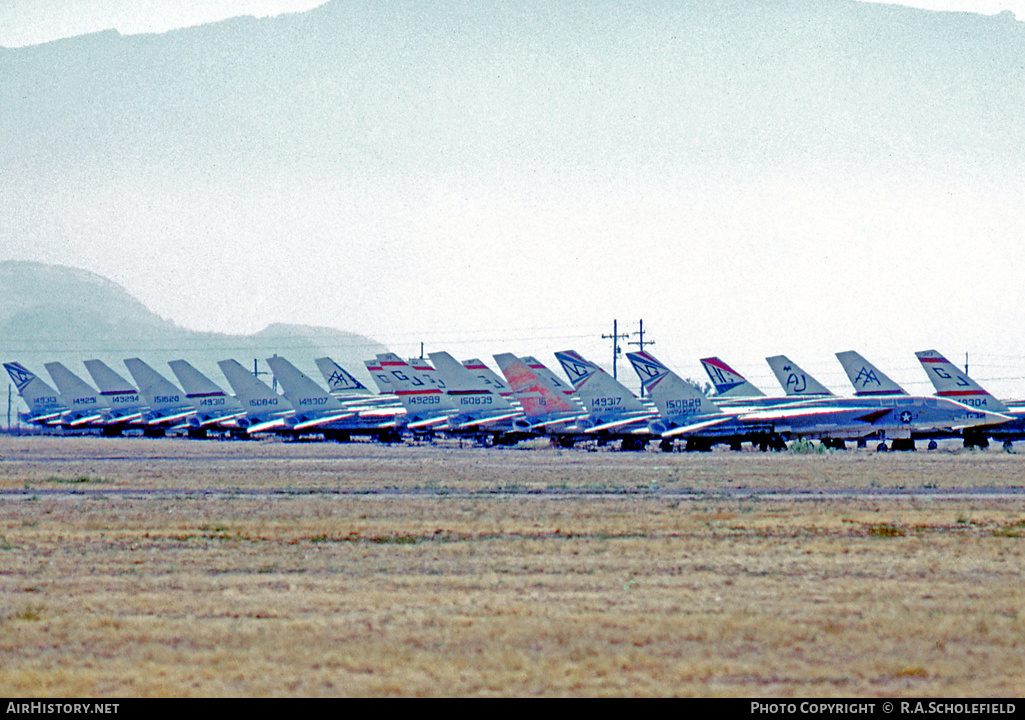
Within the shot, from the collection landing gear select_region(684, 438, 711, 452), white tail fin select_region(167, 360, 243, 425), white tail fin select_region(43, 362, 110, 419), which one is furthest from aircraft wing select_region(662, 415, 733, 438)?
white tail fin select_region(43, 362, 110, 419)

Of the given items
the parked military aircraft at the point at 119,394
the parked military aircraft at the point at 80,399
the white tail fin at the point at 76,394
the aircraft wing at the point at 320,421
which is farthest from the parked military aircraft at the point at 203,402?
the aircraft wing at the point at 320,421

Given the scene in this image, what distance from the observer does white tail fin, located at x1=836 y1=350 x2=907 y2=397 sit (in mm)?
90062

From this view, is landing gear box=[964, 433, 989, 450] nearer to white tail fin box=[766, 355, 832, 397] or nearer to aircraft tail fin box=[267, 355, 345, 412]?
white tail fin box=[766, 355, 832, 397]

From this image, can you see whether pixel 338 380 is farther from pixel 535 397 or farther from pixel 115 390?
pixel 535 397

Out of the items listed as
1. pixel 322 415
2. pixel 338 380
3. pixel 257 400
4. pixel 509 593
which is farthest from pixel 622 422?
pixel 509 593

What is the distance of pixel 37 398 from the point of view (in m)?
131

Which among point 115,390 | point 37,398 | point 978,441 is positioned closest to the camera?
point 978,441

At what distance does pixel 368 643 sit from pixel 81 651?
122 inches

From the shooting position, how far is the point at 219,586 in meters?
19.7

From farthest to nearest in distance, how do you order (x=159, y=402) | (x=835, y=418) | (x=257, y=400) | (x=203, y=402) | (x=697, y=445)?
(x=159, y=402) → (x=203, y=402) → (x=257, y=400) → (x=697, y=445) → (x=835, y=418)

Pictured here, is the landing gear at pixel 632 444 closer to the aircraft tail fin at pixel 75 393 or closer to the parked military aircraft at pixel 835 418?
the parked military aircraft at pixel 835 418

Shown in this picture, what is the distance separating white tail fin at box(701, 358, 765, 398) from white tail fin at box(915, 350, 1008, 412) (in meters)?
12.5

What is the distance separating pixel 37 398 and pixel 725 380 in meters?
71.6
